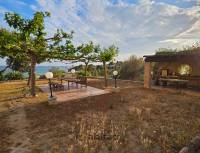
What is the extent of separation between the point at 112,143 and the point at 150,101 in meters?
5.39

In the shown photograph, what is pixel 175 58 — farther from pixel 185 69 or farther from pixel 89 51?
pixel 89 51

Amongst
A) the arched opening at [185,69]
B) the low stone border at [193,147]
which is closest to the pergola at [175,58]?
the arched opening at [185,69]

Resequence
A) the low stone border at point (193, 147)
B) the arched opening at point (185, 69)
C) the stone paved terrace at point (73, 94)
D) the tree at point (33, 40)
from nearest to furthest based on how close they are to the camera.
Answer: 1. the low stone border at point (193, 147)
2. the tree at point (33, 40)
3. the stone paved terrace at point (73, 94)
4. the arched opening at point (185, 69)

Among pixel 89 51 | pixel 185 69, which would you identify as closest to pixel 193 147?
pixel 89 51

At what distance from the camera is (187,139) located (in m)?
4.85

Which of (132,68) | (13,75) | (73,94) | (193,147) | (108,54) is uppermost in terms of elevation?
(108,54)

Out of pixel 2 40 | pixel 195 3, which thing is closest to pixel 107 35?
pixel 195 3

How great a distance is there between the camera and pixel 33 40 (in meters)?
9.73

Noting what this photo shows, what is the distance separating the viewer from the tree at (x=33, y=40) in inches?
338

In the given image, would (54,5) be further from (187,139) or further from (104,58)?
(187,139)

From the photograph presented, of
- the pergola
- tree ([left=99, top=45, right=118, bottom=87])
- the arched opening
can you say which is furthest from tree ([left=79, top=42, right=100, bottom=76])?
the arched opening

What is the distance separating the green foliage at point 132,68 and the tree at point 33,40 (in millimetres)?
10863

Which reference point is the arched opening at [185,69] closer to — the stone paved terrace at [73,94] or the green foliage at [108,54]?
the green foliage at [108,54]

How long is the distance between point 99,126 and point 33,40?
677 cm
